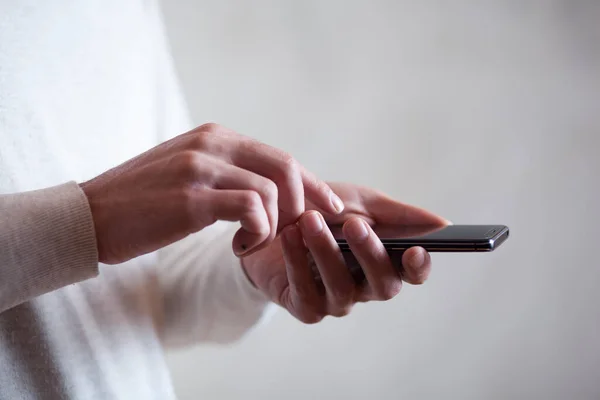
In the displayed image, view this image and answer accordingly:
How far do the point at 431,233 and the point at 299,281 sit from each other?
5.9 inches

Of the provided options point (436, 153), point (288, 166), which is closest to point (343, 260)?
point (288, 166)

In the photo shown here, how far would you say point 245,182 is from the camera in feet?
1.37

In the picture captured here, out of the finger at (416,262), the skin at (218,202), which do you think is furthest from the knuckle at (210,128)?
the finger at (416,262)

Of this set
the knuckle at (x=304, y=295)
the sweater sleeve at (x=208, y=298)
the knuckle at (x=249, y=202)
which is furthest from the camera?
the sweater sleeve at (x=208, y=298)

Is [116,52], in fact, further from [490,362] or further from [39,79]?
[490,362]

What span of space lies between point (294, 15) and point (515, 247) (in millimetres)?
700

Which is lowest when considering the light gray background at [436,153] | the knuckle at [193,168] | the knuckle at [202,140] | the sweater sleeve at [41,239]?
the light gray background at [436,153]

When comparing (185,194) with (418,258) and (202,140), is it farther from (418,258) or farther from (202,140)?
(418,258)

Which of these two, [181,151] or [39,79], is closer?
[181,151]

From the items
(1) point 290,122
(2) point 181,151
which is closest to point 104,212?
(2) point 181,151

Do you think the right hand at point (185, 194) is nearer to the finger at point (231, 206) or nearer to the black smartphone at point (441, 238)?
the finger at point (231, 206)

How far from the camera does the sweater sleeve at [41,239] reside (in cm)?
40

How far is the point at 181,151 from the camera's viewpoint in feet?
1.39

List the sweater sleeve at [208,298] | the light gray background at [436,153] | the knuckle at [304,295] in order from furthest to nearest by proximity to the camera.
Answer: the light gray background at [436,153] → the sweater sleeve at [208,298] → the knuckle at [304,295]
